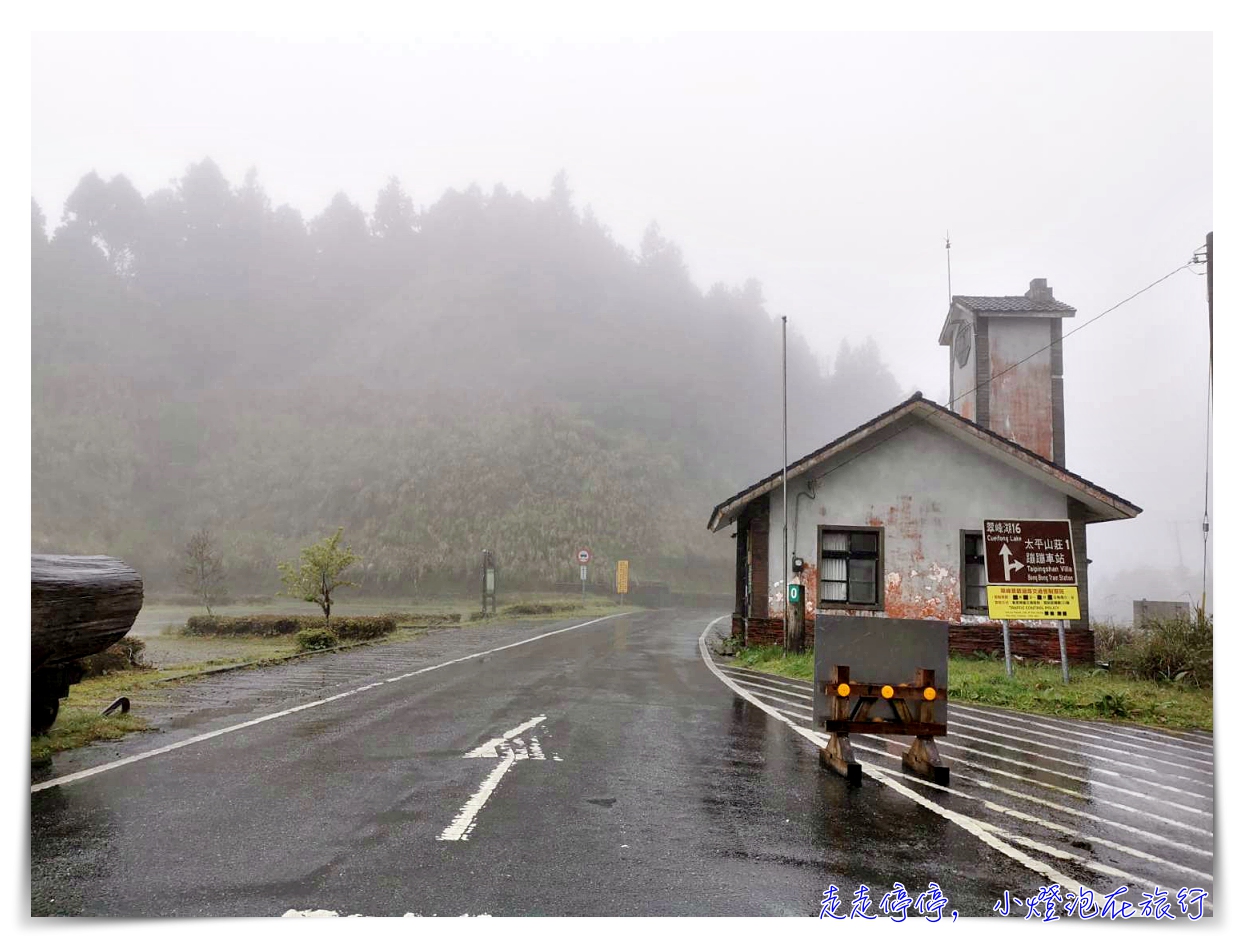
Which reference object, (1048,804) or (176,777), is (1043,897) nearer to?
(1048,804)

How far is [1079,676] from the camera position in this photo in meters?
15.8

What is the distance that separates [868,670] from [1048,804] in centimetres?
176

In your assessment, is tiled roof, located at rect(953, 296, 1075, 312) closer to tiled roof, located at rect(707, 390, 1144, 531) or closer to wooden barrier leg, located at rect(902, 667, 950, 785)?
tiled roof, located at rect(707, 390, 1144, 531)

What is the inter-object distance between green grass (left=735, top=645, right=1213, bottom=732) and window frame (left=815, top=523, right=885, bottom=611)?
7.09 feet

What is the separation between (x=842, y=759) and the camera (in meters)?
7.09

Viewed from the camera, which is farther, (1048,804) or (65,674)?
(65,674)

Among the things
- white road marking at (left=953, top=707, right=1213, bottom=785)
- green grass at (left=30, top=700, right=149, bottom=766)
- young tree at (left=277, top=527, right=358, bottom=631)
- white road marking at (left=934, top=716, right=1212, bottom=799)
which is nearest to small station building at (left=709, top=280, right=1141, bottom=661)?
white road marking at (left=953, top=707, right=1213, bottom=785)

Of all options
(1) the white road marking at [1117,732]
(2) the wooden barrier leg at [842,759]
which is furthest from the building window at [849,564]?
(2) the wooden barrier leg at [842,759]

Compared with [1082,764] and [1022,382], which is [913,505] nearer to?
[1022,382]

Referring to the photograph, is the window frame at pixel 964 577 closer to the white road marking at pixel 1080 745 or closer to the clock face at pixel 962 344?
the white road marking at pixel 1080 745

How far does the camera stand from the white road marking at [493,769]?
514 cm

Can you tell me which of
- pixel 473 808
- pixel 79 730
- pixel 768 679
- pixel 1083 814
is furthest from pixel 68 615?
pixel 768 679

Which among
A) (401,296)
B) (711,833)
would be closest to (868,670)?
(711,833)

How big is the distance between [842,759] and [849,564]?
489 inches
